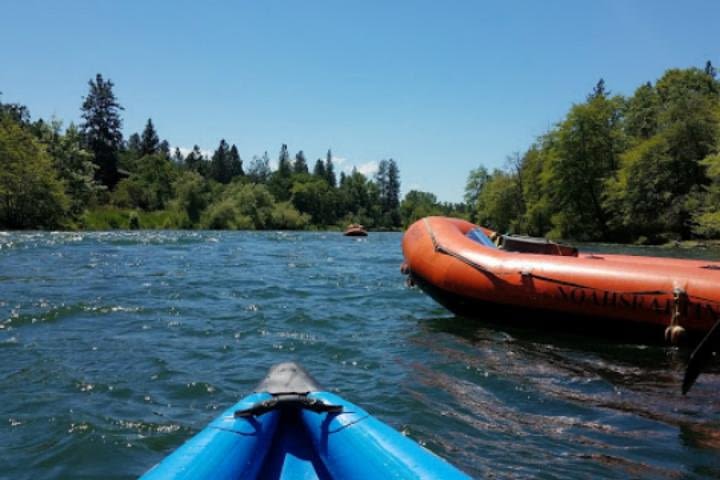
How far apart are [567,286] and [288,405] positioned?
444 cm

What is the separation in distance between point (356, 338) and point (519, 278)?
2.08 metres

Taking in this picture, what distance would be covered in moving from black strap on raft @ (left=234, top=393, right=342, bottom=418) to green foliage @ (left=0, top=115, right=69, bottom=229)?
1311 inches

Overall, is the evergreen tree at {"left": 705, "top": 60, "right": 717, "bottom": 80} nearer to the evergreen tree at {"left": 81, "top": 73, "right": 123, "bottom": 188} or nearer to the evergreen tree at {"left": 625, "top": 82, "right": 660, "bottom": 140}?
the evergreen tree at {"left": 625, "top": 82, "right": 660, "bottom": 140}


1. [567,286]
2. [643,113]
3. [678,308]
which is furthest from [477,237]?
[643,113]

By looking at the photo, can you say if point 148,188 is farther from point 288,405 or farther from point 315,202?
point 288,405

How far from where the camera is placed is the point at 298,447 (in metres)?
2.82

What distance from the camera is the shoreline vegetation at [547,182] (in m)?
32.3

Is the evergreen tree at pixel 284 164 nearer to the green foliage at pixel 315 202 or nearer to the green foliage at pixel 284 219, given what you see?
the green foliage at pixel 315 202

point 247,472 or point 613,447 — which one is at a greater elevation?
point 247,472

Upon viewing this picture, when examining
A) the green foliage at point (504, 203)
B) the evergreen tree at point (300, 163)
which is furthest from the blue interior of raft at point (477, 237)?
the evergreen tree at point (300, 163)

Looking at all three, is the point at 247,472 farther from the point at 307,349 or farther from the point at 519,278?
the point at 519,278

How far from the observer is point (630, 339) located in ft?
20.6

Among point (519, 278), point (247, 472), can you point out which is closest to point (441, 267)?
point (519, 278)

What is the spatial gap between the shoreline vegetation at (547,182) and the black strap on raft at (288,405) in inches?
980
